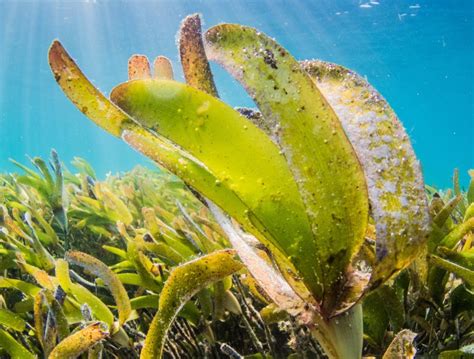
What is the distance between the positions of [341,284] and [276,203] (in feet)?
0.49

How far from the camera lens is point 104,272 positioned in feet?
2.80

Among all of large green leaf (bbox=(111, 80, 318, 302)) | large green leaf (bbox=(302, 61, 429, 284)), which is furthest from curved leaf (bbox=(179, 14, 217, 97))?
large green leaf (bbox=(302, 61, 429, 284))

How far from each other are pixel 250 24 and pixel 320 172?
31087 millimetres

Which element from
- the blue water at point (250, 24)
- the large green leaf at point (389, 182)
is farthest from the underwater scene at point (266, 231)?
the blue water at point (250, 24)

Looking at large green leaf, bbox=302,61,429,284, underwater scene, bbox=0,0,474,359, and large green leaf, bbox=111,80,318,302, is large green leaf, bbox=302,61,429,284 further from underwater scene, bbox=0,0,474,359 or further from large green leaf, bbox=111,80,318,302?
large green leaf, bbox=111,80,318,302

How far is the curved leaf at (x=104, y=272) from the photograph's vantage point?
33.0 inches

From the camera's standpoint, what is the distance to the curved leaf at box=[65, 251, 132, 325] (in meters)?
0.84

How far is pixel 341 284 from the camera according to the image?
59 centimetres

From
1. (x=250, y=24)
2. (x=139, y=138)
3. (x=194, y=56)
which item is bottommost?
(x=139, y=138)

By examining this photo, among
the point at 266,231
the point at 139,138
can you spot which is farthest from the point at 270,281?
the point at 139,138

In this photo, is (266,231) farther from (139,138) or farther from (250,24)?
(250,24)

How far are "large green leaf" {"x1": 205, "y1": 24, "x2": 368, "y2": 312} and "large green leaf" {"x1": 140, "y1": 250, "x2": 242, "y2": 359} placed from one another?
12 cm

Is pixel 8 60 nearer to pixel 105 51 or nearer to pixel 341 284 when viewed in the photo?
pixel 105 51

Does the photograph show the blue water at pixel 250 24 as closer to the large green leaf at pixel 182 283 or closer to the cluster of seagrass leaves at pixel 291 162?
A: the cluster of seagrass leaves at pixel 291 162
